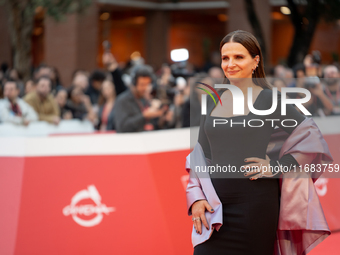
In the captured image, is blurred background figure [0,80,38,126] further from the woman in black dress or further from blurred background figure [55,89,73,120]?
the woman in black dress

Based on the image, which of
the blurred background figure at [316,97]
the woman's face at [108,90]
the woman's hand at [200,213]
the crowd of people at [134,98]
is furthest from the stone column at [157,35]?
the woman's hand at [200,213]

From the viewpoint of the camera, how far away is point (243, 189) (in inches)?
93.6

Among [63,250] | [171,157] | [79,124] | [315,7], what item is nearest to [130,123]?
[171,157]

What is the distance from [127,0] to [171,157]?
2101cm

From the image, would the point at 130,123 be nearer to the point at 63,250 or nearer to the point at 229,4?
the point at 63,250

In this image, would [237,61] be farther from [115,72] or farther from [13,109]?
[13,109]

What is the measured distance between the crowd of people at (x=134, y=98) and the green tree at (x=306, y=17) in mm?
566

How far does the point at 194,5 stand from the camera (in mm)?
24938

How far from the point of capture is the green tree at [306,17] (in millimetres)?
8773

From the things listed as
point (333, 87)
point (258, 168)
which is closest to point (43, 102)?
point (333, 87)

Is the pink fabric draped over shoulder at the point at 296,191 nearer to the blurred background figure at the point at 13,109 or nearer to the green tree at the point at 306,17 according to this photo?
the blurred background figure at the point at 13,109

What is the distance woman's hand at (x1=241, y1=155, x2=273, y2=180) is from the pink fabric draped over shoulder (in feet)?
0.40

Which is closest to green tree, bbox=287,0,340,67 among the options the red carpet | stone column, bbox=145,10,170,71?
the red carpet

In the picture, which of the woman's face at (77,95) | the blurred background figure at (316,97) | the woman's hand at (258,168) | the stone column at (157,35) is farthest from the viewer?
the stone column at (157,35)
